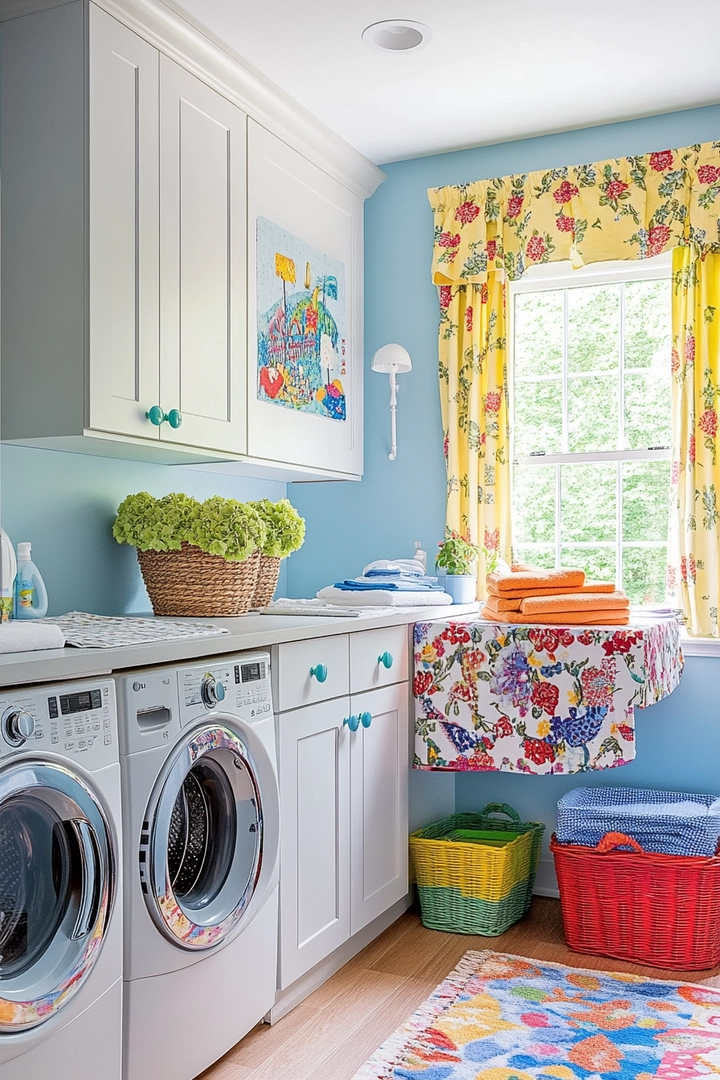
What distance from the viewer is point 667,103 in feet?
10.3

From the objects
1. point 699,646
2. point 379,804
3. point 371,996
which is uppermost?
point 699,646

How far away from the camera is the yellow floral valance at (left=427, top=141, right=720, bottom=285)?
3092mm

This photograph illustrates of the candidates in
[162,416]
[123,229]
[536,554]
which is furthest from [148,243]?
[536,554]

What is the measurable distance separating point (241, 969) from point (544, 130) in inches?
109

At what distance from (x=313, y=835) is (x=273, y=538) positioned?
2.78 feet

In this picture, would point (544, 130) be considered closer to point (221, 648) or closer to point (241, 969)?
point (221, 648)

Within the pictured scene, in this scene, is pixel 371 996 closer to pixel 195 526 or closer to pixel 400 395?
pixel 195 526

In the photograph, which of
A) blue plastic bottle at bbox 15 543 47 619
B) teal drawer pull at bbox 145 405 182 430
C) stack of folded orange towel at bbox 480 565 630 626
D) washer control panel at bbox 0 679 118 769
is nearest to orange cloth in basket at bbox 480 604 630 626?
stack of folded orange towel at bbox 480 565 630 626

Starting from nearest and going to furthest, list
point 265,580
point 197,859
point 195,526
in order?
point 197,859
point 195,526
point 265,580

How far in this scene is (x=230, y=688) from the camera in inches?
80.0

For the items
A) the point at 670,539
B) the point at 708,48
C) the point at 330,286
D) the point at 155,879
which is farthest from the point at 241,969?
the point at 708,48

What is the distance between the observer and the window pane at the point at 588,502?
3354 millimetres

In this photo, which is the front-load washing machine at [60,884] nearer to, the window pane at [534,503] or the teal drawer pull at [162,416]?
the teal drawer pull at [162,416]

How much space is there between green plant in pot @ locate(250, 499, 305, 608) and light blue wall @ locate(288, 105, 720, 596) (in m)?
0.79
